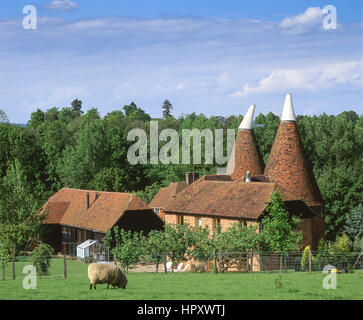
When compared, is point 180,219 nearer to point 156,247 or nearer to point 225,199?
point 225,199

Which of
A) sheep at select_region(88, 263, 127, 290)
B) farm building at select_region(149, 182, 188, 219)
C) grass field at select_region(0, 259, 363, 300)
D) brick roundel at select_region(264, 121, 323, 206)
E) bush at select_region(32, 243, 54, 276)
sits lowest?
bush at select_region(32, 243, 54, 276)

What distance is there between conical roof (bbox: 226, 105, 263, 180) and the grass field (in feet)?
63.1

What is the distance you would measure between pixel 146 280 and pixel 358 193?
2886cm

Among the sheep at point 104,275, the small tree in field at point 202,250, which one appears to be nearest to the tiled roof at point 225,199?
the small tree in field at point 202,250

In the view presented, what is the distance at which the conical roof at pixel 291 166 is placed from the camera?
37.2 meters

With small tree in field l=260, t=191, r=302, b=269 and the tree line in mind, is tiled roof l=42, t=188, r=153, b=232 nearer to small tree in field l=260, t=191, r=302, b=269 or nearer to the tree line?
the tree line

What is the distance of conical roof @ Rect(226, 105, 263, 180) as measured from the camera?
41594mm

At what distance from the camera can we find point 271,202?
108 feet

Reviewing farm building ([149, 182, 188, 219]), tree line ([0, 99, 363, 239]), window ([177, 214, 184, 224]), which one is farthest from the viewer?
tree line ([0, 99, 363, 239])

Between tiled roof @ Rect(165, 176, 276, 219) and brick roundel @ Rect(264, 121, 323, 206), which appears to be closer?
tiled roof @ Rect(165, 176, 276, 219)

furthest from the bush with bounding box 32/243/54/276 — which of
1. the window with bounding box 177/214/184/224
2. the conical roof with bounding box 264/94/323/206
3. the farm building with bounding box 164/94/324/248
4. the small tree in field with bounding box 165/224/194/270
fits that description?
the conical roof with bounding box 264/94/323/206

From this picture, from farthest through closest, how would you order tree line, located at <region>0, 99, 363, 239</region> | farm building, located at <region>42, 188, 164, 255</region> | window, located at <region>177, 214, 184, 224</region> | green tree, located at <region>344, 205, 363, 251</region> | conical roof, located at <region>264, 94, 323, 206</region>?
tree line, located at <region>0, 99, 363, 239</region>, green tree, located at <region>344, 205, 363, 251</region>, farm building, located at <region>42, 188, 164, 255</region>, window, located at <region>177, 214, 184, 224</region>, conical roof, located at <region>264, 94, 323, 206</region>
